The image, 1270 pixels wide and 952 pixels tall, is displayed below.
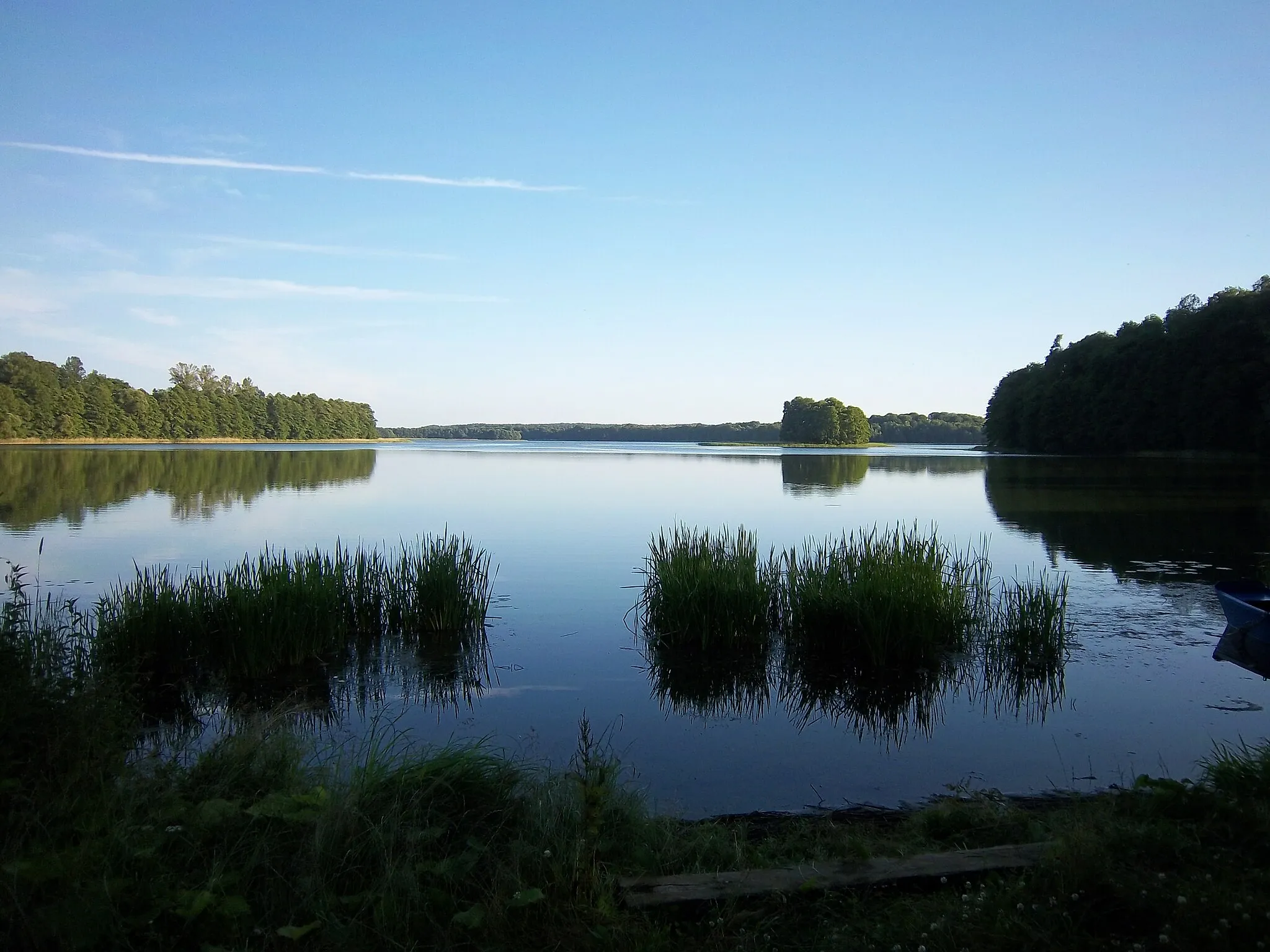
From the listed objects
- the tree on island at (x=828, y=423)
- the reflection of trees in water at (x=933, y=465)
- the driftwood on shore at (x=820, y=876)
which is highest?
the tree on island at (x=828, y=423)

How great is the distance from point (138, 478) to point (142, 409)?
71.0 m

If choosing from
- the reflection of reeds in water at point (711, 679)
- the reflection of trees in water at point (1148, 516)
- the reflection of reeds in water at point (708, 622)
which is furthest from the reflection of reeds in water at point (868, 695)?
the reflection of trees in water at point (1148, 516)

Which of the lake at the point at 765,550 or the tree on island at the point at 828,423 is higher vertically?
the tree on island at the point at 828,423

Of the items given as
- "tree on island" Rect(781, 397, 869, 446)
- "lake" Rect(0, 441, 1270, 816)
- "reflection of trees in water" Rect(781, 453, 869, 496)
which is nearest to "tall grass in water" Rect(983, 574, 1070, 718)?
"lake" Rect(0, 441, 1270, 816)

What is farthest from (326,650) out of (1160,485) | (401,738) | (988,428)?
(988,428)

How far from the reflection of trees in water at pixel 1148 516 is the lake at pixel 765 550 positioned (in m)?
0.16

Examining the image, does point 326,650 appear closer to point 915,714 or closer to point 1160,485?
point 915,714

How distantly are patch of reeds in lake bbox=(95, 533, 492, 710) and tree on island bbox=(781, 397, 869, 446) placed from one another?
130 meters

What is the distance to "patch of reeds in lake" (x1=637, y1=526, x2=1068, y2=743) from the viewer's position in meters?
9.18

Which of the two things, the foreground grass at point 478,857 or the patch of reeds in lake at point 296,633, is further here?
the patch of reeds in lake at point 296,633

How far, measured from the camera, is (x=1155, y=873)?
3787mm

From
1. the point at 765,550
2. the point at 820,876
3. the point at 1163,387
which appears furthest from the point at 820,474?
the point at 820,876

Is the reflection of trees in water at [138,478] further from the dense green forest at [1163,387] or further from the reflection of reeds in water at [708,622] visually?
the dense green forest at [1163,387]

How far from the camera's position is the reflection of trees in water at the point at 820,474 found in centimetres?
3747
